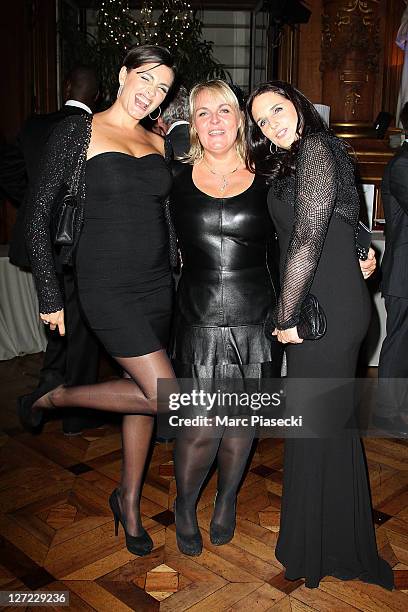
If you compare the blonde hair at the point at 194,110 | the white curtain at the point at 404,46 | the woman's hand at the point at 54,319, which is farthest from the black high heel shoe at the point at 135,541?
the white curtain at the point at 404,46

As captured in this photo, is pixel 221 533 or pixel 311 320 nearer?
pixel 311 320

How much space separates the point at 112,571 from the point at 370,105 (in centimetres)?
497

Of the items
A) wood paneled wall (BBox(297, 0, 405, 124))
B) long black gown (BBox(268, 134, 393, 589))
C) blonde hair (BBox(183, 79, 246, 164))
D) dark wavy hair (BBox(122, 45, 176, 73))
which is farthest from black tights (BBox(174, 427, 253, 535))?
wood paneled wall (BBox(297, 0, 405, 124))

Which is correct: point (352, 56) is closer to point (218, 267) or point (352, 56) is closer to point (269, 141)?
point (269, 141)

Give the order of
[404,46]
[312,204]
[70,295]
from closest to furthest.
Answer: [312,204] < [70,295] < [404,46]

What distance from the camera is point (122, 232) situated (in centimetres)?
198

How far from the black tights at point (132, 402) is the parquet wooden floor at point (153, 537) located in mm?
186

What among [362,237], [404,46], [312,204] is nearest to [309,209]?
[312,204]

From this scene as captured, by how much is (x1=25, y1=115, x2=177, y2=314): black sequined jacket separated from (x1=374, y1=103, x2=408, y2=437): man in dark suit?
1555 mm

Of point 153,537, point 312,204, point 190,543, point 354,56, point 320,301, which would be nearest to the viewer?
point 312,204

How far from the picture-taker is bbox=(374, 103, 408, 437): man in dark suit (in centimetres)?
318

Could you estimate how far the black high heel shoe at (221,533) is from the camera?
228cm

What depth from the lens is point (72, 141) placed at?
6.41 ft

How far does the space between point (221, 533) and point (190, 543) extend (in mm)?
135
